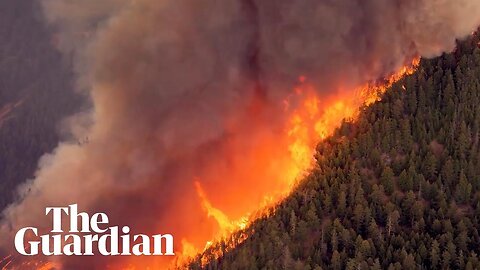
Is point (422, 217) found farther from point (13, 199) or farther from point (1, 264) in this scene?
point (13, 199)

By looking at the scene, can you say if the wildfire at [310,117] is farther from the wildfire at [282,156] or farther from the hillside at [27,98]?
the hillside at [27,98]

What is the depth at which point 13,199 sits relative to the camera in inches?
5330

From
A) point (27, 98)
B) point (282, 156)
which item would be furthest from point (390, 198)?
point (27, 98)

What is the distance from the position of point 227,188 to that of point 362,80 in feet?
66.2

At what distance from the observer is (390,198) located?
2849 inches

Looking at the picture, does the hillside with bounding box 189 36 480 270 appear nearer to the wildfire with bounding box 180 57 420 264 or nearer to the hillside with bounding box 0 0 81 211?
the wildfire with bounding box 180 57 420 264

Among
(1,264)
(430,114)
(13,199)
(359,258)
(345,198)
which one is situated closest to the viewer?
(359,258)

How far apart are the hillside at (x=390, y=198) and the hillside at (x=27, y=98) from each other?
251ft

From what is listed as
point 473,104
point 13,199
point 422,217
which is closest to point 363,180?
point 422,217

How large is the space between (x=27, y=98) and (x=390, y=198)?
101 m

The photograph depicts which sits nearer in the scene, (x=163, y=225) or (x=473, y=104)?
(x=473, y=104)

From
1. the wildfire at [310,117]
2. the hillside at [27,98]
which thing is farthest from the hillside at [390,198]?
the hillside at [27,98]

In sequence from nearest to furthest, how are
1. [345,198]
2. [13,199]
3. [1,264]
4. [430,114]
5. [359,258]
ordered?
[359,258]
[345,198]
[430,114]
[1,264]
[13,199]

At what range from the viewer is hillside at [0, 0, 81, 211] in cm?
14712
